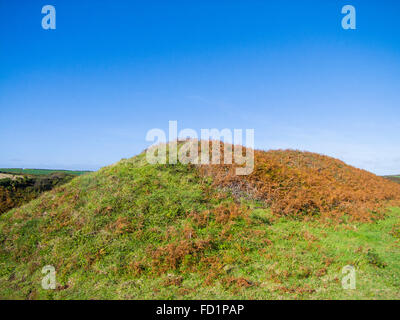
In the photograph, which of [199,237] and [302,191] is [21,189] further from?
[302,191]

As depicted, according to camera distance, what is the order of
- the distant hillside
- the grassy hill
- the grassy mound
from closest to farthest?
the grassy hill, the grassy mound, the distant hillside

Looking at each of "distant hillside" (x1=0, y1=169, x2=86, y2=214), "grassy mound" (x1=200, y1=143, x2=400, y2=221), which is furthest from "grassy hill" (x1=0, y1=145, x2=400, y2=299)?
"distant hillside" (x1=0, y1=169, x2=86, y2=214)

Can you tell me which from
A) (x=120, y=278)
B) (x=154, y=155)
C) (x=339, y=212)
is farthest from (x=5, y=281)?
(x=339, y=212)

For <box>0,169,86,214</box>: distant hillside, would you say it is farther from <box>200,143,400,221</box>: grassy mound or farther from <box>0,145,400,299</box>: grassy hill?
<box>200,143,400,221</box>: grassy mound

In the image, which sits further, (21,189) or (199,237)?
(21,189)

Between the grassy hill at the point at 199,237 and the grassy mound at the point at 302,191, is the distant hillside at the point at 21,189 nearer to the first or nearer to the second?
the grassy hill at the point at 199,237

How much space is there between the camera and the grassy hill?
834 cm

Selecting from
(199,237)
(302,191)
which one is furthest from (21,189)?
(302,191)

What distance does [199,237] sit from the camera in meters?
10.6

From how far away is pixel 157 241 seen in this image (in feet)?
34.9

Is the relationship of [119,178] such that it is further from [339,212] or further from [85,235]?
[339,212]

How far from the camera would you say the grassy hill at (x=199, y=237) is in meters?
8.34
